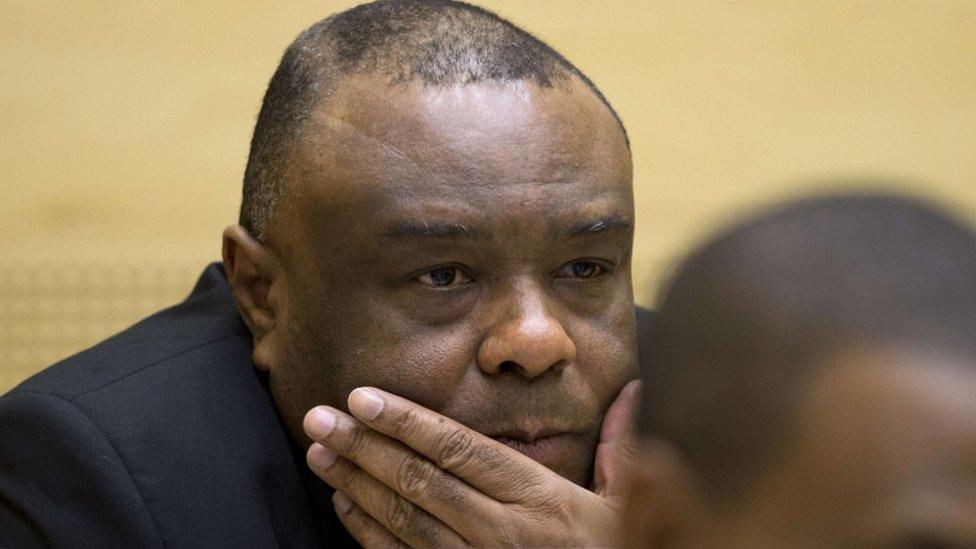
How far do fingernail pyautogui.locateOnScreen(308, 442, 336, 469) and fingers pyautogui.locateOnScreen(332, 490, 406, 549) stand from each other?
0.24 feet

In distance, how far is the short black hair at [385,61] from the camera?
235cm

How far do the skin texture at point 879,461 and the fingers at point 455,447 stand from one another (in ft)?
3.58

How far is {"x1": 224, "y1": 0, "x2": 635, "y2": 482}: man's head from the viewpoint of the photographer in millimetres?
2188

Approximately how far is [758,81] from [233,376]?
110 inches

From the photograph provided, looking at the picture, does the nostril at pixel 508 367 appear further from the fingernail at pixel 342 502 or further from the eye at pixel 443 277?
the fingernail at pixel 342 502

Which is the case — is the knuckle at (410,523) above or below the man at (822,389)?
below

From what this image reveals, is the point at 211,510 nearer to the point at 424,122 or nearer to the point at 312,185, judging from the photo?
the point at 312,185

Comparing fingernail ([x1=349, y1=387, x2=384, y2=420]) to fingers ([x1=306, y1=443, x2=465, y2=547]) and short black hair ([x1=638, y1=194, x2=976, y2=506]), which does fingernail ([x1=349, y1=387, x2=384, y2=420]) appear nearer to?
fingers ([x1=306, y1=443, x2=465, y2=547])

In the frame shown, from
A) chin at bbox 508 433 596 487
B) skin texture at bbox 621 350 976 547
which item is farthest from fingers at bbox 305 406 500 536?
skin texture at bbox 621 350 976 547

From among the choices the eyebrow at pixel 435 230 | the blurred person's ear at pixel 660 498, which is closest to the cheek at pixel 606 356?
the eyebrow at pixel 435 230

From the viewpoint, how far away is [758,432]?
1078 mm

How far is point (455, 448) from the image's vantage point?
7.07ft

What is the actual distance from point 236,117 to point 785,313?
361 centimetres

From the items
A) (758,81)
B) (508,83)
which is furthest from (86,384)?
(758,81)
